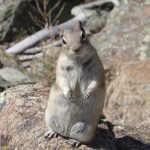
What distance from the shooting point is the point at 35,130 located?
8.03 meters

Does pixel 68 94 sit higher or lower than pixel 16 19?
higher

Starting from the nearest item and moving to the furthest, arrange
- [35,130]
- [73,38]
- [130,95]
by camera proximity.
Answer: [73,38]
[35,130]
[130,95]

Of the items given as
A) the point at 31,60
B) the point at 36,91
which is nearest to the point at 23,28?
the point at 31,60

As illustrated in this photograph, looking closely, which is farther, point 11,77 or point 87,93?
point 11,77

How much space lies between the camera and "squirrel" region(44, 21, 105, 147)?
7062mm

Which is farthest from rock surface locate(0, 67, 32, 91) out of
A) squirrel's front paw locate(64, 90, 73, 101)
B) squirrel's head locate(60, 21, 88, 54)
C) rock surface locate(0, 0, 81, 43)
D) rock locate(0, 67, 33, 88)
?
squirrel's head locate(60, 21, 88, 54)

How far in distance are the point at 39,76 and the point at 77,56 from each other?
24.2 ft

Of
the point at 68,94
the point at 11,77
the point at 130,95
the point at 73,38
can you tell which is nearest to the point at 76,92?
the point at 68,94

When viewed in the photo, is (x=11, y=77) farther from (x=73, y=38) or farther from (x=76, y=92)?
(x=73, y=38)

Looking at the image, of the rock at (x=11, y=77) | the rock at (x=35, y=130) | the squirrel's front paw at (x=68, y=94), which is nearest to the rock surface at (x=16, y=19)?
the rock at (x=11, y=77)

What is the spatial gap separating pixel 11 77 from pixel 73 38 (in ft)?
21.3

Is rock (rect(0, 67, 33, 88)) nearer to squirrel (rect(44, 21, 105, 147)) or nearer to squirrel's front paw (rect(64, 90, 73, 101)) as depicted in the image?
squirrel (rect(44, 21, 105, 147))

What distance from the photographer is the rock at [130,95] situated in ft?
38.8

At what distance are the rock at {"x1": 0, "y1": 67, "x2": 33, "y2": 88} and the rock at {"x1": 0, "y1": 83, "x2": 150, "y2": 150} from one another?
3650 millimetres
